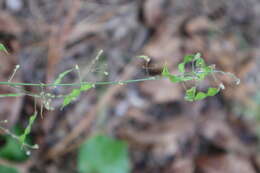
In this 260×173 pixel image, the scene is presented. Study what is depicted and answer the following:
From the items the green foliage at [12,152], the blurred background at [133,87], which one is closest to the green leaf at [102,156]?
the blurred background at [133,87]

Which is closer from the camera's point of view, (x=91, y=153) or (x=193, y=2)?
(x=91, y=153)

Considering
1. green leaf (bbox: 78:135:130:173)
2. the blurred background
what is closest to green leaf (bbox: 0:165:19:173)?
the blurred background

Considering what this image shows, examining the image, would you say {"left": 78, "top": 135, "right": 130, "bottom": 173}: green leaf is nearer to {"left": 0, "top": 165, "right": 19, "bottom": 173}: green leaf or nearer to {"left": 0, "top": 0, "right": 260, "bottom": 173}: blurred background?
{"left": 0, "top": 0, "right": 260, "bottom": 173}: blurred background

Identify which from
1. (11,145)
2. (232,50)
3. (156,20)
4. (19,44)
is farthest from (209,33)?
(11,145)

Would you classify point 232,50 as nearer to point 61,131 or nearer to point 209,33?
point 209,33

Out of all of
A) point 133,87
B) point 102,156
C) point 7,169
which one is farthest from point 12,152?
point 133,87

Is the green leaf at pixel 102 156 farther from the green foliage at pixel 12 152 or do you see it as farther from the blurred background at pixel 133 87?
the green foliage at pixel 12 152

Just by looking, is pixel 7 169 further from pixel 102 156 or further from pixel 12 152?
pixel 102 156
